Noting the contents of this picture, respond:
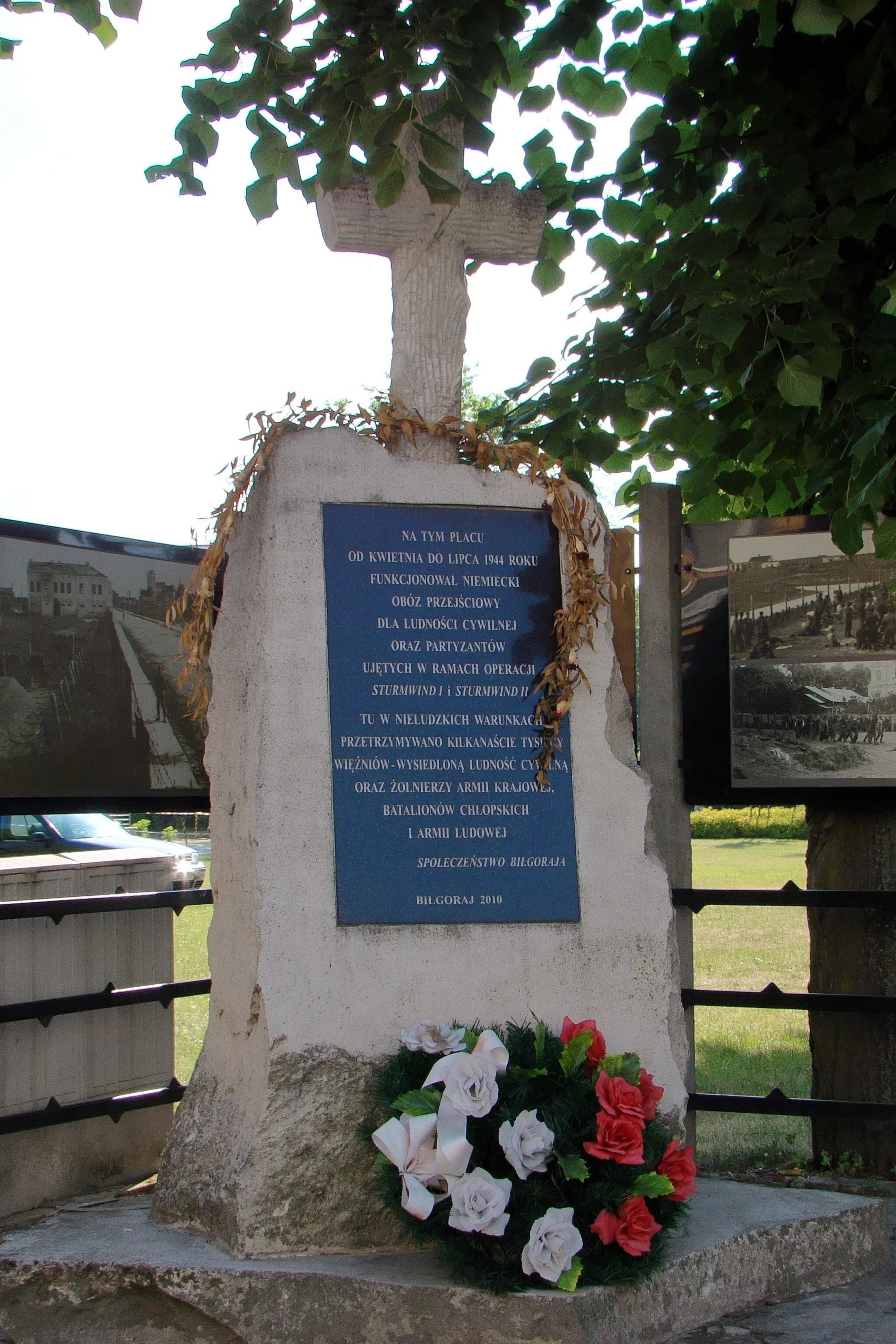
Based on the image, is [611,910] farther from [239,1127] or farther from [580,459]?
[580,459]

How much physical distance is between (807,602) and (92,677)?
2810 millimetres

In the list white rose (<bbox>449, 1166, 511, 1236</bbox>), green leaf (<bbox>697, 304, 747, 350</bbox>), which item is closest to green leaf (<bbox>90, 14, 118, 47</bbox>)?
green leaf (<bbox>697, 304, 747, 350</bbox>)

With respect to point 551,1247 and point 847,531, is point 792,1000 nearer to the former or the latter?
point 847,531

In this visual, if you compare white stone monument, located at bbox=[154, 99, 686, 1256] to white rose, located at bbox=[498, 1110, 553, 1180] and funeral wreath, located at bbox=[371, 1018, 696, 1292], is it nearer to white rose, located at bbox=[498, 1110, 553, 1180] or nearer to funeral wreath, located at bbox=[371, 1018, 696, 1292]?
funeral wreath, located at bbox=[371, 1018, 696, 1292]

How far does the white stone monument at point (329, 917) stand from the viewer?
10.7 feet

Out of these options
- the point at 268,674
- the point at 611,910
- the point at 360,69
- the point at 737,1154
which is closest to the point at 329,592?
the point at 268,674

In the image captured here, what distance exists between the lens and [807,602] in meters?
4.77

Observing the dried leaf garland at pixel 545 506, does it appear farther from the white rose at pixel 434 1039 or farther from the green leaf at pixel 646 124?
the green leaf at pixel 646 124

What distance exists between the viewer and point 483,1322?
282 cm

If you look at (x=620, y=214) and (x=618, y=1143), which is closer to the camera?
(x=618, y=1143)

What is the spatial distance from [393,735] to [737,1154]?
275 cm

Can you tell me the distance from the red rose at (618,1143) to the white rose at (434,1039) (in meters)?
0.44

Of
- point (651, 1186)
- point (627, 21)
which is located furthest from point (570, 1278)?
point (627, 21)

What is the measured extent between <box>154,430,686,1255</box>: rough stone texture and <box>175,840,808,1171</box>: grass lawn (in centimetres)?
137
